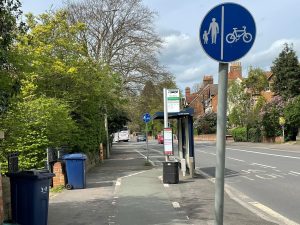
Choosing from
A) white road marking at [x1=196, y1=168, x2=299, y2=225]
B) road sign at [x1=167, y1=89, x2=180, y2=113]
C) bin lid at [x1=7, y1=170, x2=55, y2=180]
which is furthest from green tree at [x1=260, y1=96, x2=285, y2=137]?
bin lid at [x1=7, y1=170, x2=55, y2=180]

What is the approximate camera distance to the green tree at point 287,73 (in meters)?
53.3

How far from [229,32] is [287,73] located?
167ft

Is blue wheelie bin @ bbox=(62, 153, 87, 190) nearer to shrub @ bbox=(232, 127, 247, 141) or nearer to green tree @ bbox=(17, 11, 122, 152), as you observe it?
green tree @ bbox=(17, 11, 122, 152)

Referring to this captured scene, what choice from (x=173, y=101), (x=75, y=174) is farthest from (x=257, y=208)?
(x=173, y=101)

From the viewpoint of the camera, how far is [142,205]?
11.6 metres

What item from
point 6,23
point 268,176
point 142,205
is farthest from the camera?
point 268,176

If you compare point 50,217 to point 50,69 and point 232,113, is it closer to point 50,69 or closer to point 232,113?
point 50,69

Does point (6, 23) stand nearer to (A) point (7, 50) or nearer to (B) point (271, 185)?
(A) point (7, 50)

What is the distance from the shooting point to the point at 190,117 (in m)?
20.1

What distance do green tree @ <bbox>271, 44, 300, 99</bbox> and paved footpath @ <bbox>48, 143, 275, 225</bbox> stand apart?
128ft

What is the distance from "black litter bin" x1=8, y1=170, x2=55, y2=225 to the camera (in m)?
8.38

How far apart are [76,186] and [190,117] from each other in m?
6.17

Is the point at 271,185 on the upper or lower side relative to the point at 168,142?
lower

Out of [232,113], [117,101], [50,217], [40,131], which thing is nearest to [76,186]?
[40,131]
